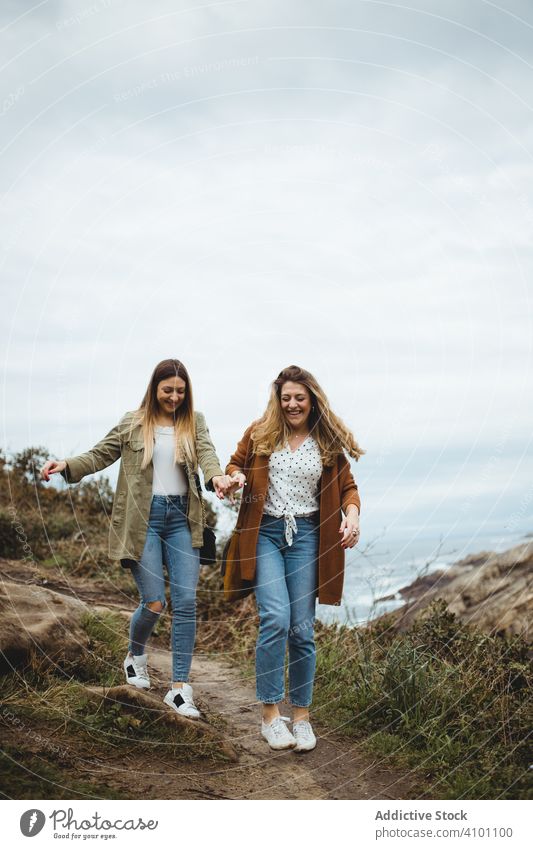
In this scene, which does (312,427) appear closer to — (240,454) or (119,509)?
(240,454)

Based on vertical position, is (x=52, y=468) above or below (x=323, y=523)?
above

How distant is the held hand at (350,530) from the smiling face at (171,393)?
1477mm

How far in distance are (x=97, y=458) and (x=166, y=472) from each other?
0.50m

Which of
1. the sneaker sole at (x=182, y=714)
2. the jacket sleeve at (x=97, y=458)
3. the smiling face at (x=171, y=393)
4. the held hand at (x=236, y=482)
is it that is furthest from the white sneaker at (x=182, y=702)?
the smiling face at (x=171, y=393)

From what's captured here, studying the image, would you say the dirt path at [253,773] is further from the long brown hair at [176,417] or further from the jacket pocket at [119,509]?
the long brown hair at [176,417]

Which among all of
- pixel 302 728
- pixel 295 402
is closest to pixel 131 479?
pixel 295 402

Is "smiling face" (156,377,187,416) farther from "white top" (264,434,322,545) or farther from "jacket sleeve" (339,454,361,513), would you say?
"jacket sleeve" (339,454,361,513)

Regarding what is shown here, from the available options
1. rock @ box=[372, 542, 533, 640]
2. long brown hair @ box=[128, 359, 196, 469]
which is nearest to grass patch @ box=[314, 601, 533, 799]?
rock @ box=[372, 542, 533, 640]

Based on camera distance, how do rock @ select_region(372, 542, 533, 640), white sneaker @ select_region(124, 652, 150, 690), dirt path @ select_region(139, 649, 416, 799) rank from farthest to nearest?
1. rock @ select_region(372, 542, 533, 640)
2. white sneaker @ select_region(124, 652, 150, 690)
3. dirt path @ select_region(139, 649, 416, 799)

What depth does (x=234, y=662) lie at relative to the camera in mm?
7922

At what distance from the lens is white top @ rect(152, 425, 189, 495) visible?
5680 millimetres

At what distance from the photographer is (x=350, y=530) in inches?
202

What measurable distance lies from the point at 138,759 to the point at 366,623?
10.3ft
